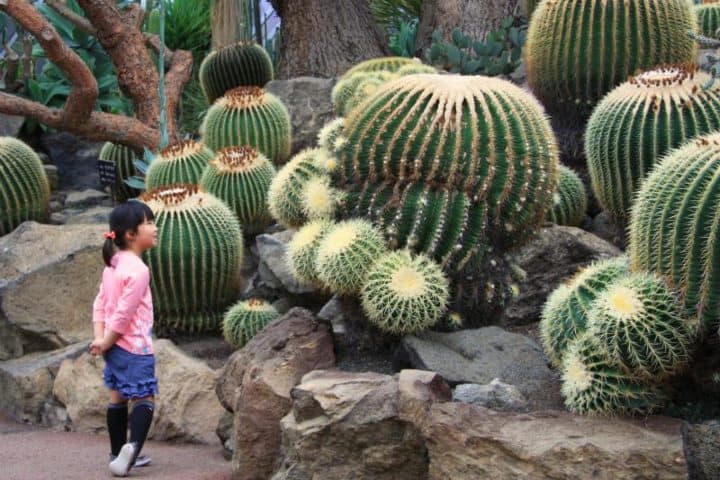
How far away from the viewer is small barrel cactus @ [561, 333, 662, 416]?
369 centimetres

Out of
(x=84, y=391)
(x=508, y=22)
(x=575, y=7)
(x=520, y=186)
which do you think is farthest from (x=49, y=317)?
(x=508, y=22)

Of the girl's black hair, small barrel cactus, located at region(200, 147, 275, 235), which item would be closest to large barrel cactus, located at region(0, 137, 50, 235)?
small barrel cactus, located at region(200, 147, 275, 235)

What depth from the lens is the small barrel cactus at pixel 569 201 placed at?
20.6ft

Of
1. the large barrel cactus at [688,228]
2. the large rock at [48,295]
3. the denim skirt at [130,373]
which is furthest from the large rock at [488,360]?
the large rock at [48,295]

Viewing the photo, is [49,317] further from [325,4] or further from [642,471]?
[325,4]

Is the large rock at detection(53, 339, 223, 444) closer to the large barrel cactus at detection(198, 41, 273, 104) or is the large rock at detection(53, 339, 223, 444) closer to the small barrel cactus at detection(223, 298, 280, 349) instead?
the small barrel cactus at detection(223, 298, 280, 349)

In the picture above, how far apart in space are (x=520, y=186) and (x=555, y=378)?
94 centimetres

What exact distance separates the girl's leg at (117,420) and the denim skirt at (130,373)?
0.05 m

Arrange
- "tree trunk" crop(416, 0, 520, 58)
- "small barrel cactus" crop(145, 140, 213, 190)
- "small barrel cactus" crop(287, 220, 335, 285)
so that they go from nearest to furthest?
"small barrel cactus" crop(287, 220, 335, 285)
"small barrel cactus" crop(145, 140, 213, 190)
"tree trunk" crop(416, 0, 520, 58)

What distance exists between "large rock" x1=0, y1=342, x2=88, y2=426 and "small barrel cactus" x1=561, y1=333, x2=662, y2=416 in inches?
125

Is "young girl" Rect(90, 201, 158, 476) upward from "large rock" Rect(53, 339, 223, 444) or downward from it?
upward

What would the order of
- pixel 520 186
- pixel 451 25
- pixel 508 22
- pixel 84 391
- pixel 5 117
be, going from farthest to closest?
pixel 5 117 → pixel 451 25 → pixel 508 22 → pixel 84 391 → pixel 520 186

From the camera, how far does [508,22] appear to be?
9.84 metres

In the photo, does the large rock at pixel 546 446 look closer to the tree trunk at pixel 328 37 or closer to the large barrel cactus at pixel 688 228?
the large barrel cactus at pixel 688 228
